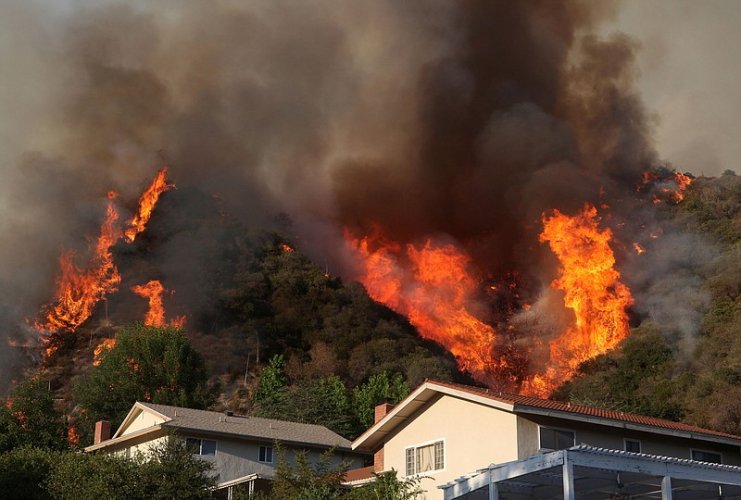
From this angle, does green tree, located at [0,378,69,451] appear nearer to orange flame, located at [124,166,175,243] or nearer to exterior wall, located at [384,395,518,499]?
exterior wall, located at [384,395,518,499]

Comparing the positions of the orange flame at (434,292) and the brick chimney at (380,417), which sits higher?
the orange flame at (434,292)

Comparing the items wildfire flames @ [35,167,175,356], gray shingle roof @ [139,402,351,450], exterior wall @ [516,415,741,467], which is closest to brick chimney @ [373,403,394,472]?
gray shingle roof @ [139,402,351,450]

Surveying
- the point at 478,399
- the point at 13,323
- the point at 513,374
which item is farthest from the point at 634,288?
the point at 478,399

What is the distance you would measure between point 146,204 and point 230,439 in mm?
62773

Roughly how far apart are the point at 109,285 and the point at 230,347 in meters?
14.1

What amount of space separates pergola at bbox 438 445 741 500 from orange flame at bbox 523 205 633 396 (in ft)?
180

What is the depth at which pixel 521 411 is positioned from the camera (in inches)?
1091

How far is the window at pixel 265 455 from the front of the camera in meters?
41.1

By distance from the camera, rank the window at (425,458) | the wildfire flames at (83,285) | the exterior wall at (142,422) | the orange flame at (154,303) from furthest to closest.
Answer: the wildfire flames at (83,285), the orange flame at (154,303), the exterior wall at (142,422), the window at (425,458)

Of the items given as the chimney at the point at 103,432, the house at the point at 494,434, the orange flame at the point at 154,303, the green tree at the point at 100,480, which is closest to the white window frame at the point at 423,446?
the house at the point at 494,434

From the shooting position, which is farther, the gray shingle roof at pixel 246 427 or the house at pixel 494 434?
the gray shingle roof at pixel 246 427

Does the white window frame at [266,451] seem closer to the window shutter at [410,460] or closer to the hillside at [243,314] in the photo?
Answer: the window shutter at [410,460]

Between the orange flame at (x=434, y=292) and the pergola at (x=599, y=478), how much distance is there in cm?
6105

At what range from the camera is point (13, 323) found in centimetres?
8681
